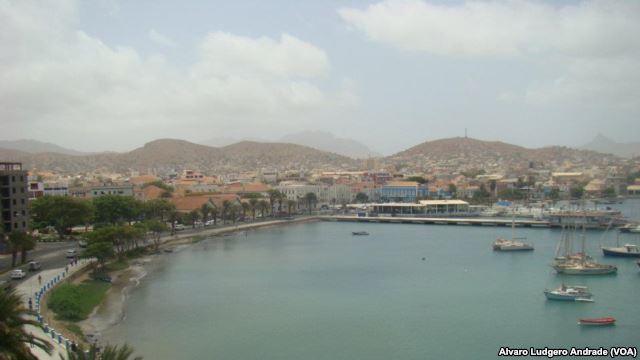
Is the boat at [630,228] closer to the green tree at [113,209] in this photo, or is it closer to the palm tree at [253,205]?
the palm tree at [253,205]

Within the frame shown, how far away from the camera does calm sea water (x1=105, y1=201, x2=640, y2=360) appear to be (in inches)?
592

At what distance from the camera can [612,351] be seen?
1427cm

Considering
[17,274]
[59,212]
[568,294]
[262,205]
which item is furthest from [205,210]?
[568,294]

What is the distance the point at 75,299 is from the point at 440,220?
34769mm

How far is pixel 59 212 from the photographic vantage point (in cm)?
3091

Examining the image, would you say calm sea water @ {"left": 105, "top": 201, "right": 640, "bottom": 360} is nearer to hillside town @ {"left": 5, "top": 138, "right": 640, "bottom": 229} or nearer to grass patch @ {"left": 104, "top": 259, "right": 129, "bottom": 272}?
grass patch @ {"left": 104, "top": 259, "right": 129, "bottom": 272}

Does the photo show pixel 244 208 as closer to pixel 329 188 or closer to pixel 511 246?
pixel 329 188

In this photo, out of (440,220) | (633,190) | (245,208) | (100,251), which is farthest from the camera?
(633,190)

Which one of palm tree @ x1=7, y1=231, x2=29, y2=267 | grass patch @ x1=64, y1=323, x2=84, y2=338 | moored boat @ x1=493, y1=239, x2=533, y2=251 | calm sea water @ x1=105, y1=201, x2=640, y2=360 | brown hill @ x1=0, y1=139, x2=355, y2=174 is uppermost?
brown hill @ x1=0, y1=139, x2=355, y2=174

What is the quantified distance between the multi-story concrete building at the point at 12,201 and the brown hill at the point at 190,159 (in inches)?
3390

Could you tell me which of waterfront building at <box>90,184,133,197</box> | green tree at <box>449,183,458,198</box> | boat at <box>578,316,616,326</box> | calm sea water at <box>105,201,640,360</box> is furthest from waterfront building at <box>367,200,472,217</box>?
boat at <box>578,316,616,326</box>

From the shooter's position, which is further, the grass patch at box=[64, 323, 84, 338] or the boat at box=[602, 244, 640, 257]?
the boat at box=[602, 244, 640, 257]

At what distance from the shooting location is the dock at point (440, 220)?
45.0 meters

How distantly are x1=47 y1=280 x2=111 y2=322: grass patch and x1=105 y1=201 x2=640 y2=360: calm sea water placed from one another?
1116 millimetres
